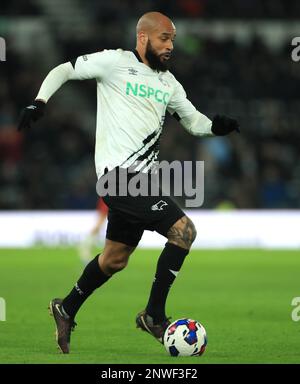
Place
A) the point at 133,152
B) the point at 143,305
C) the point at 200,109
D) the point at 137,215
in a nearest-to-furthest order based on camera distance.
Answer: the point at 137,215
the point at 133,152
the point at 143,305
the point at 200,109

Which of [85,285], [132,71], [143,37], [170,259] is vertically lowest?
[85,285]

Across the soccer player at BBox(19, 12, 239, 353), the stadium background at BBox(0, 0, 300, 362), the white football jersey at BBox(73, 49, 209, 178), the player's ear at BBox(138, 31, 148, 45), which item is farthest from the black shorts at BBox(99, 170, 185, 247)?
the stadium background at BBox(0, 0, 300, 362)

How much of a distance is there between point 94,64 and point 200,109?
44.7 ft

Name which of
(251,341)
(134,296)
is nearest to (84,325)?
(251,341)

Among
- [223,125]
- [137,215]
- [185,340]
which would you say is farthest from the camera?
[223,125]

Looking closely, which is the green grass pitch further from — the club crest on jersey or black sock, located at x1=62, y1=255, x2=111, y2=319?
the club crest on jersey

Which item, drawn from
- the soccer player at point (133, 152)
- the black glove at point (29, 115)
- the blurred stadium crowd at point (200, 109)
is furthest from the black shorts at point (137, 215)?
the blurred stadium crowd at point (200, 109)

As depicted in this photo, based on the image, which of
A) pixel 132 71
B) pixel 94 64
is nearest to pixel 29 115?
pixel 94 64

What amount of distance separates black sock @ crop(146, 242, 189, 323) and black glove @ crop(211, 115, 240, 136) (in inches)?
38.8

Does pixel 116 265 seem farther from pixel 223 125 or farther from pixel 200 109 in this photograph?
pixel 200 109

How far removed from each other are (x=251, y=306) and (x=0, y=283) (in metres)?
3.67

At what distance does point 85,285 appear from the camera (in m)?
8.02

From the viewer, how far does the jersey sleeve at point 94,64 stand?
25.7ft
